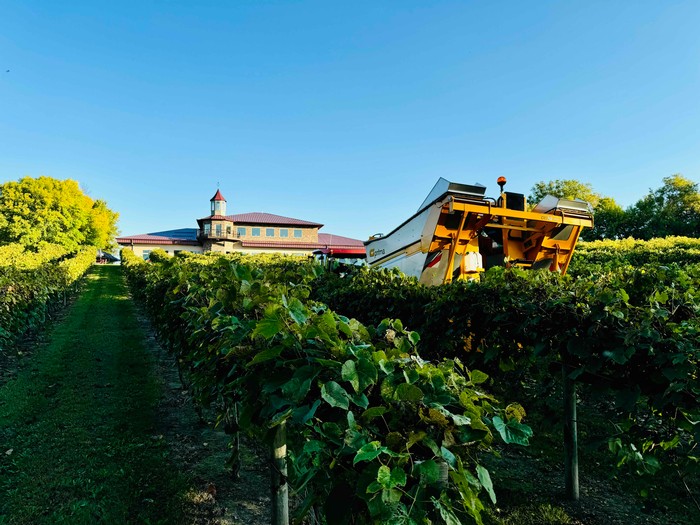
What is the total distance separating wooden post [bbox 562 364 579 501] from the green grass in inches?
130

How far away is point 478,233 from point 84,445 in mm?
6950

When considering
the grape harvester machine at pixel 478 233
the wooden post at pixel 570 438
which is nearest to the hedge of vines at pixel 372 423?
the wooden post at pixel 570 438

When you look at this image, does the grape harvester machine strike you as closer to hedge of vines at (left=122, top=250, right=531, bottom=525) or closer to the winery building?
hedge of vines at (left=122, top=250, right=531, bottom=525)

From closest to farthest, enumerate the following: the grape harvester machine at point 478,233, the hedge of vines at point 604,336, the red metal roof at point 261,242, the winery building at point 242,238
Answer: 1. the hedge of vines at point 604,336
2. the grape harvester machine at point 478,233
3. the winery building at point 242,238
4. the red metal roof at point 261,242

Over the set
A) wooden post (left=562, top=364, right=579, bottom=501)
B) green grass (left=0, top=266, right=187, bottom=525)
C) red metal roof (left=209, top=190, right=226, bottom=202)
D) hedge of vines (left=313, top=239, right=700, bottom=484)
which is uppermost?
red metal roof (left=209, top=190, right=226, bottom=202)

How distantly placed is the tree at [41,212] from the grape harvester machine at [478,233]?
199ft

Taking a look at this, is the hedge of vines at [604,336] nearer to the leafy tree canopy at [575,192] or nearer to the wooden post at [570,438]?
the wooden post at [570,438]

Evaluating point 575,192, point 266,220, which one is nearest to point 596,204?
point 575,192

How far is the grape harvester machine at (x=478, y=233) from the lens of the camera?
766cm

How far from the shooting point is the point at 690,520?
3.47 metres

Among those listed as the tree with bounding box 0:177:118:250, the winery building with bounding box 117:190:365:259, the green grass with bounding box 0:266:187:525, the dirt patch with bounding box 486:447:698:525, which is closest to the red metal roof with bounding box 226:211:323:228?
the winery building with bounding box 117:190:365:259

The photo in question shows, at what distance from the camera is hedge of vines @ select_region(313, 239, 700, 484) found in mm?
2619

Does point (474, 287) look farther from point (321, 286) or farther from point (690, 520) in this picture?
point (321, 286)

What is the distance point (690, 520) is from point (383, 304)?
3565mm
